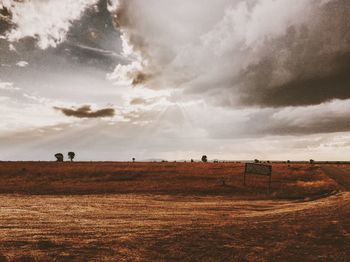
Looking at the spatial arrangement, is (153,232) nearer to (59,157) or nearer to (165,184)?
(165,184)

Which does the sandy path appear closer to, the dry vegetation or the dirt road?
the dry vegetation

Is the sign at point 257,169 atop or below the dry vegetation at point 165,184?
atop

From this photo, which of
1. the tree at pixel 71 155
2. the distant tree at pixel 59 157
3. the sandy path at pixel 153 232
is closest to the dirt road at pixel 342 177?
the sandy path at pixel 153 232

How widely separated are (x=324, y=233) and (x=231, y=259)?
4.06 m

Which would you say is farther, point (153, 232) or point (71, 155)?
point (71, 155)

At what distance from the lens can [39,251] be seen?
8070mm

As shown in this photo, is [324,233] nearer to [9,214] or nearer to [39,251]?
[39,251]

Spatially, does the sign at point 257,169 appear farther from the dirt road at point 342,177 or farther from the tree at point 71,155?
the tree at point 71,155

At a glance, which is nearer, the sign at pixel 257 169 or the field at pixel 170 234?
the field at pixel 170 234

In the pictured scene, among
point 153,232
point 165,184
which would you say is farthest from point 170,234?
point 165,184

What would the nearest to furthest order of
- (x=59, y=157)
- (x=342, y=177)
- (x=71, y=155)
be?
(x=342, y=177), (x=59, y=157), (x=71, y=155)

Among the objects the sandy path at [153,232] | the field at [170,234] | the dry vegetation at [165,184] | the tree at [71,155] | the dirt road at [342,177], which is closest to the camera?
the field at [170,234]

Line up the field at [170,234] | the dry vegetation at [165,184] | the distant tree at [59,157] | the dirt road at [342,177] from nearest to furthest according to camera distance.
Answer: the field at [170,234] → the dry vegetation at [165,184] → the dirt road at [342,177] → the distant tree at [59,157]

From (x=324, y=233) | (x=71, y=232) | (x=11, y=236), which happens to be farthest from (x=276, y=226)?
(x=11, y=236)
